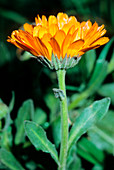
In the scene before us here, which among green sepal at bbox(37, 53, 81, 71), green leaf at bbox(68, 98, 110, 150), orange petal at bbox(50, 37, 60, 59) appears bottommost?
green leaf at bbox(68, 98, 110, 150)

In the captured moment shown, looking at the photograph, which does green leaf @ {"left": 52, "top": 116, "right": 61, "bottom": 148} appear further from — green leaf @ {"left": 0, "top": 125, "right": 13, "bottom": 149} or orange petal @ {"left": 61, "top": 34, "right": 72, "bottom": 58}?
orange petal @ {"left": 61, "top": 34, "right": 72, "bottom": 58}

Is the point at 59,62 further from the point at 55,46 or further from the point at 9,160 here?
the point at 9,160

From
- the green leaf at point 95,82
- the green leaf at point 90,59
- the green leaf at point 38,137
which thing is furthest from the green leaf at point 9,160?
the green leaf at point 90,59

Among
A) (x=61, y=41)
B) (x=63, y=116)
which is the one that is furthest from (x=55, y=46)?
(x=63, y=116)

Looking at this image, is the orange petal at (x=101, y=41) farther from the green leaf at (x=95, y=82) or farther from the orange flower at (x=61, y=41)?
the green leaf at (x=95, y=82)

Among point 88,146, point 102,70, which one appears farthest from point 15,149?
point 102,70

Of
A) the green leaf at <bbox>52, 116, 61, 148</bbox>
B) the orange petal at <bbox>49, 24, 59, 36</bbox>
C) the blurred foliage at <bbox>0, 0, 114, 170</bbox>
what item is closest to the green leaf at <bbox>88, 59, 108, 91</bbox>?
the blurred foliage at <bbox>0, 0, 114, 170</bbox>
